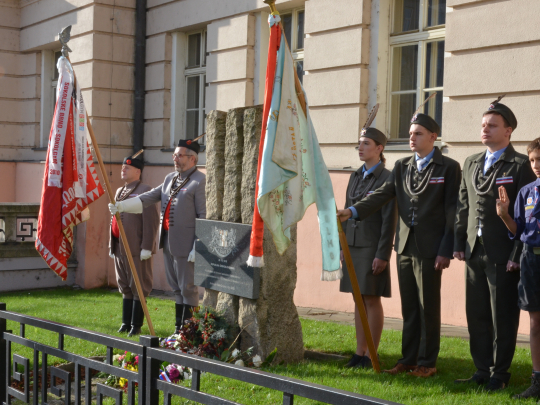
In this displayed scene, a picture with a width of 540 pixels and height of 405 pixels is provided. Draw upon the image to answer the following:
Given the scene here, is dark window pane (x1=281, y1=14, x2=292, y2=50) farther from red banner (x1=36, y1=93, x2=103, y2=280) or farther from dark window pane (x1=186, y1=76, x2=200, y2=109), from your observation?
red banner (x1=36, y1=93, x2=103, y2=280)

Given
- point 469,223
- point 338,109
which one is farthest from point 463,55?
point 469,223

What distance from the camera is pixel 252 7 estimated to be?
9.74m

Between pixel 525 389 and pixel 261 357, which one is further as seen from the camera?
pixel 261 357

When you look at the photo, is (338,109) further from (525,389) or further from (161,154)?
(525,389)

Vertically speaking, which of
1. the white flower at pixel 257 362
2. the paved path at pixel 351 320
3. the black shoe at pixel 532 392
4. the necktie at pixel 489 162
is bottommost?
the paved path at pixel 351 320

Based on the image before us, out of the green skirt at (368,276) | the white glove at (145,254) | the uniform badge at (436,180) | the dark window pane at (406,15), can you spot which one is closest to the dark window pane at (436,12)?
the dark window pane at (406,15)

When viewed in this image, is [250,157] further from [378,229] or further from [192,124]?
[192,124]

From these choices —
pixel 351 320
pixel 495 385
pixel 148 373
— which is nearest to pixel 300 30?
pixel 351 320

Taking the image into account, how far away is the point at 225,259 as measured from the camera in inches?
228

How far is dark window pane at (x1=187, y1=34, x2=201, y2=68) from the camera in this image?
11328 mm

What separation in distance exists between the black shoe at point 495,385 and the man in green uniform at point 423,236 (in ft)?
1.69

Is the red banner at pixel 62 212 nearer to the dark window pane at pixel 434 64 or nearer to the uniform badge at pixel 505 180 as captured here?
the uniform badge at pixel 505 180

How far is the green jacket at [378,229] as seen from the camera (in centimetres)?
541

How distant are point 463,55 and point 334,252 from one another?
3717mm
